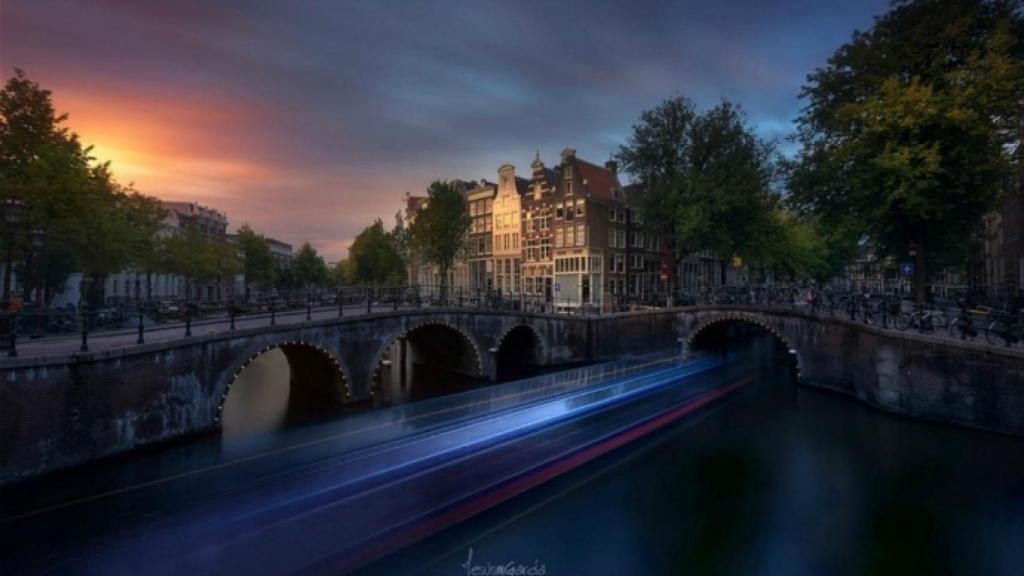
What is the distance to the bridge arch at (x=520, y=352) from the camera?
108 feet

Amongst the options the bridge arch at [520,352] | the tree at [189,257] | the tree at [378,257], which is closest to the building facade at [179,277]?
the tree at [189,257]

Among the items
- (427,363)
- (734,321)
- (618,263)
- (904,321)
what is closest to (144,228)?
(427,363)

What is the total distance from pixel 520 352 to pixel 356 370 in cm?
1502

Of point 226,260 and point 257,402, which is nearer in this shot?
point 257,402

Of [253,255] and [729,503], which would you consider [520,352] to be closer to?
[729,503]

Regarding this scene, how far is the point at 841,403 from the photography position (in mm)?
23719

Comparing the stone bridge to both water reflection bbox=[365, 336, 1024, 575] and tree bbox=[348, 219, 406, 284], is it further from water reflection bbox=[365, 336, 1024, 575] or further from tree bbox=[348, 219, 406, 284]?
tree bbox=[348, 219, 406, 284]

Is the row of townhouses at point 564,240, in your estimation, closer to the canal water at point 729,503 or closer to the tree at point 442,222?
the tree at point 442,222

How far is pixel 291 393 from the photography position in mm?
25703

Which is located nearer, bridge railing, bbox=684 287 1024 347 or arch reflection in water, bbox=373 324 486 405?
bridge railing, bbox=684 287 1024 347

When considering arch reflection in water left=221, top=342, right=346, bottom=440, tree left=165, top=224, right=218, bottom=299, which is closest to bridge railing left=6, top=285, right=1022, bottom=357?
arch reflection in water left=221, top=342, right=346, bottom=440

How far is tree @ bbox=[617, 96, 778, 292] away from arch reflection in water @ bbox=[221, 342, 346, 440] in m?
26.9

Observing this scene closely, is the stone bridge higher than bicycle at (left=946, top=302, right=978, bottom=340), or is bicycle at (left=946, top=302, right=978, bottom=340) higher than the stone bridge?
bicycle at (left=946, top=302, right=978, bottom=340)

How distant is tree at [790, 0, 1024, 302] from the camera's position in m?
21.2
